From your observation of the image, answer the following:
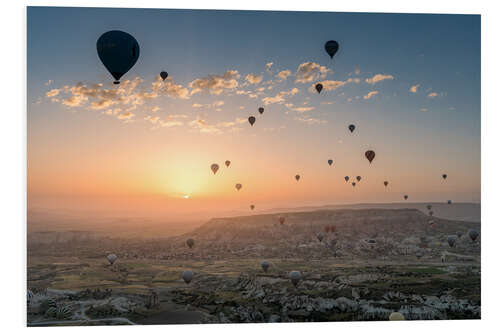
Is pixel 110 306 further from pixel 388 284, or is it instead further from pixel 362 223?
pixel 362 223

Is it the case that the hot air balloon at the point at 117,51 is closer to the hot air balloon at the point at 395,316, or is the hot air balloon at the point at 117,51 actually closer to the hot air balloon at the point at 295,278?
the hot air balloon at the point at 395,316

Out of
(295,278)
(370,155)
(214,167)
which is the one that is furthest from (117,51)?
(370,155)

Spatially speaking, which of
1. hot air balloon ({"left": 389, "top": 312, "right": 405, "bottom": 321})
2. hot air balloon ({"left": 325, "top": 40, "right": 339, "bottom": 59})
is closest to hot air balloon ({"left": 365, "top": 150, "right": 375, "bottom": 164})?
hot air balloon ({"left": 325, "top": 40, "right": 339, "bottom": 59})

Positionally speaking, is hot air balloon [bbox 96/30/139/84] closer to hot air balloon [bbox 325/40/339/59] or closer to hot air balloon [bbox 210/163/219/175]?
hot air balloon [bbox 210/163/219/175]

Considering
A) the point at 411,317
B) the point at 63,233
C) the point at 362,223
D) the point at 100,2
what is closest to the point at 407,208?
the point at 362,223

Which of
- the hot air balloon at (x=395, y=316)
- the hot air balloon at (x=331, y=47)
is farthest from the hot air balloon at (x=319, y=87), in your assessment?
the hot air balloon at (x=395, y=316)
